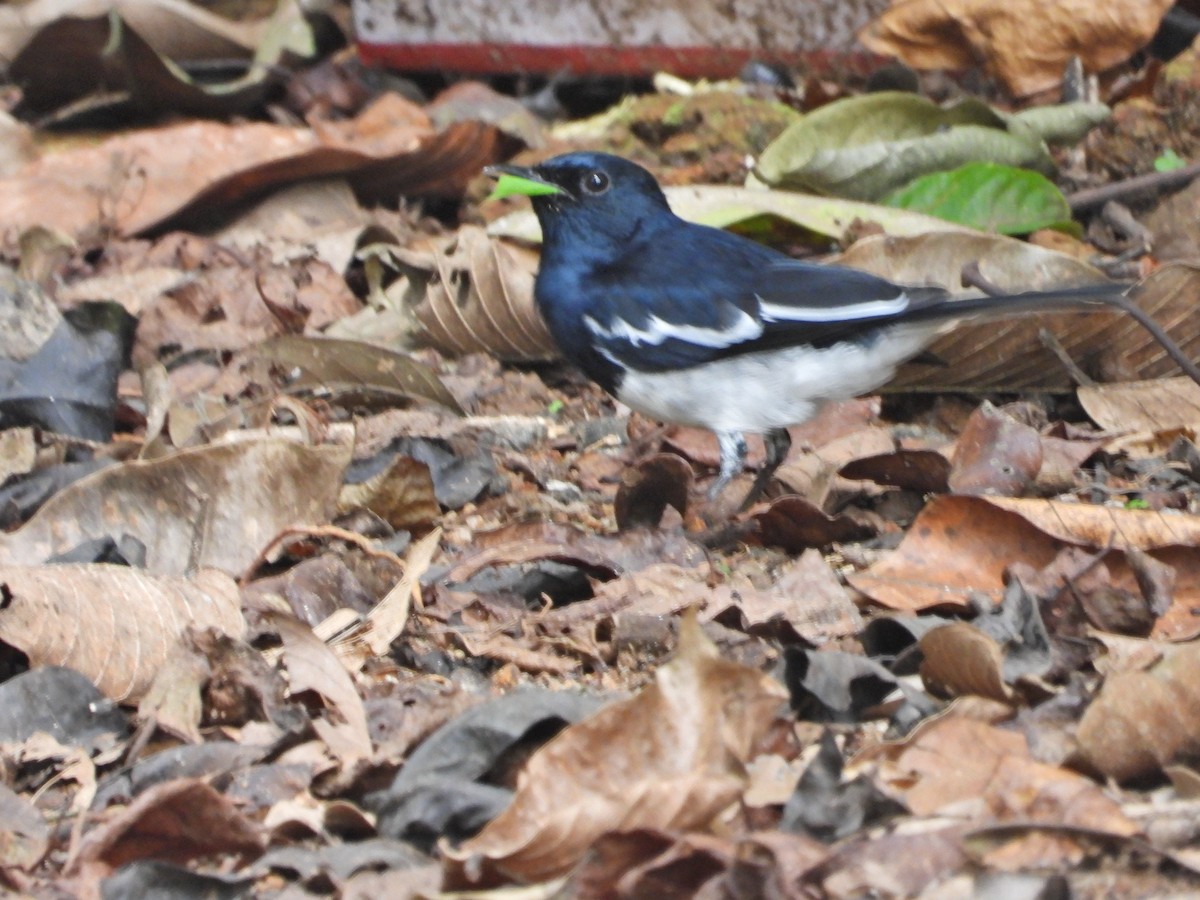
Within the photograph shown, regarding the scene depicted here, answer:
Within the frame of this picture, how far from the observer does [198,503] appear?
4.20 m

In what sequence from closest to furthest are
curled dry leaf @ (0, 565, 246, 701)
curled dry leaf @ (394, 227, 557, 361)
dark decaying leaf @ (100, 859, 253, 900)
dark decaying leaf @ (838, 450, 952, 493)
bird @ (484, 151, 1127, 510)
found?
dark decaying leaf @ (100, 859, 253, 900) < curled dry leaf @ (0, 565, 246, 701) < dark decaying leaf @ (838, 450, 952, 493) < bird @ (484, 151, 1127, 510) < curled dry leaf @ (394, 227, 557, 361)

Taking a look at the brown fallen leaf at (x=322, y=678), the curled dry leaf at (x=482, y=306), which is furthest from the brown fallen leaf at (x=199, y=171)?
the brown fallen leaf at (x=322, y=678)

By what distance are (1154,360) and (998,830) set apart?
9.73 ft

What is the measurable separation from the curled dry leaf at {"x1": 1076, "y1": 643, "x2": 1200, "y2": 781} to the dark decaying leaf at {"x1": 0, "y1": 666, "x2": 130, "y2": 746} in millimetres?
1768

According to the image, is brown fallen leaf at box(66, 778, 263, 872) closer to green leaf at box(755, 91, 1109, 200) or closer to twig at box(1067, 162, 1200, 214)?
green leaf at box(755, 91, 1109, 200)

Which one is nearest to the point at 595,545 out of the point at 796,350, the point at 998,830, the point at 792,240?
the point at 796,350

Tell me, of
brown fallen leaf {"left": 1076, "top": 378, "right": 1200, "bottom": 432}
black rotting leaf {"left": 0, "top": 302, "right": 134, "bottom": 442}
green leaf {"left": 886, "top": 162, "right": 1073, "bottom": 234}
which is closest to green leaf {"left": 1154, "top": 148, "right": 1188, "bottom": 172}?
green leaf {"left": 886, "top": 162, "right": 1073, "bottom": 234}

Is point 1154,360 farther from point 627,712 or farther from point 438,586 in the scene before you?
point 627,712

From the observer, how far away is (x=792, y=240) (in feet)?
21.3

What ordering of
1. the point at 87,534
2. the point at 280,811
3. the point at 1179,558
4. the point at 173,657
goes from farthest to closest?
the point at 87,534
the point at 1179,558
the point at 173,657
the point at 280,811

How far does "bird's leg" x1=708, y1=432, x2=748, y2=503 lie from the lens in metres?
5.09

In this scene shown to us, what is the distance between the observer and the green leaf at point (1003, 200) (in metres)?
6.23

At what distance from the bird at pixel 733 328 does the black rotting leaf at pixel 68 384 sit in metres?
1.28

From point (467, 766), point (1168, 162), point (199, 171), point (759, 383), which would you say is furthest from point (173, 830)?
point (1168, 162)
